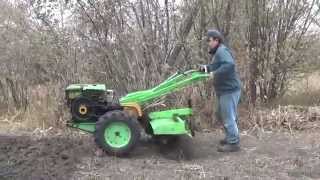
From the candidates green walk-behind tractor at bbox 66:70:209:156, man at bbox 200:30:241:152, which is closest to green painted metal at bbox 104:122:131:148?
green walk-behind tractor at bbox 66:70:209:156

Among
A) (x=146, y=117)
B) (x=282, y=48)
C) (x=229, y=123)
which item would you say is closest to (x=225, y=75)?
(x=229, y=123)

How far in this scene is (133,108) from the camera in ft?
28.2

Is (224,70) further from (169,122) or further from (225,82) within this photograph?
(169,122)

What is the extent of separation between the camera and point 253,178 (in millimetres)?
7512

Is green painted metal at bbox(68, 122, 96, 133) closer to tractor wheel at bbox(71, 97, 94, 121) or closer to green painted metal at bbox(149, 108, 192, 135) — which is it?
tractor wheel at bbox(71, 97, 94, 121)

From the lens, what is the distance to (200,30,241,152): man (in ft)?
28.2

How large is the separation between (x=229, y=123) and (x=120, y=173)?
6.68ft

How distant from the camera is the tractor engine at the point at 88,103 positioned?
8484 mm

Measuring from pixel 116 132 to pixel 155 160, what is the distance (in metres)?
0.64

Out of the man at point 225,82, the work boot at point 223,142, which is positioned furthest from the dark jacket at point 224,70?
the work boot at point 223,142

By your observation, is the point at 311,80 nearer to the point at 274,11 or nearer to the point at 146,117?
the point at 274,11

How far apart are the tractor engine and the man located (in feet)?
4.64

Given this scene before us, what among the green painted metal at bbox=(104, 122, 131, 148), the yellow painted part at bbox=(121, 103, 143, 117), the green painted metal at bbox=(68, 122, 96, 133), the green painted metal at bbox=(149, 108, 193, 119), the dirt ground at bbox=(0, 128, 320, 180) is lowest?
the dirt ground at bbox=(0, 128, 320, 180)

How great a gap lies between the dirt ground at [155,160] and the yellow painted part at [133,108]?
0.57 m
